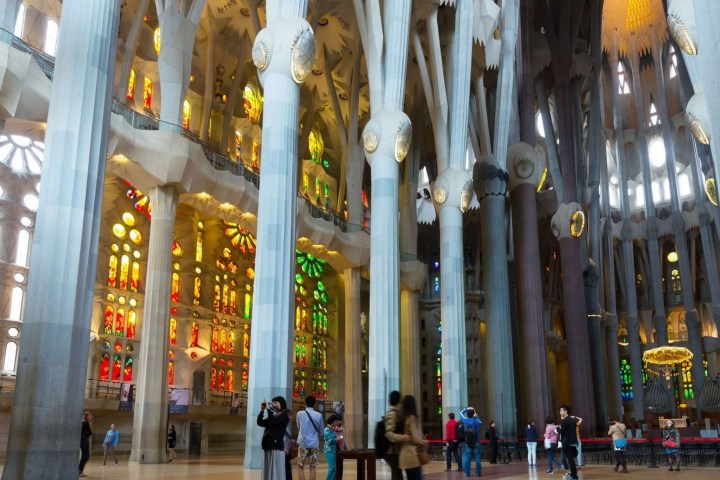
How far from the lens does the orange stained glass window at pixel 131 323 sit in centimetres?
2639

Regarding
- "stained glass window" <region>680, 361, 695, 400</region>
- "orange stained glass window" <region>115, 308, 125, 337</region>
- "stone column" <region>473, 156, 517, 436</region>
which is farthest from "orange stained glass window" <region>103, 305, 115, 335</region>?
"stained glass window" <region>680, 361, 695, 400</region>

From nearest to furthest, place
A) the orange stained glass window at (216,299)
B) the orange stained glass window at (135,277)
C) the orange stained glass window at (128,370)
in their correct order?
the orange stained glass window at (128,370) < the orange stained glass window at (135,277) < the orange stained glass window at (216,299)

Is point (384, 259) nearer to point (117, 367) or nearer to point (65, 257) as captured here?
point (65, 257)

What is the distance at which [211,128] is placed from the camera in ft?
103

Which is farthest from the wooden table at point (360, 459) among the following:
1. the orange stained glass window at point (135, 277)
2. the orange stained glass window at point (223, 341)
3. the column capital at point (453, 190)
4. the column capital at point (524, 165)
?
the column capital at point (524, 165)

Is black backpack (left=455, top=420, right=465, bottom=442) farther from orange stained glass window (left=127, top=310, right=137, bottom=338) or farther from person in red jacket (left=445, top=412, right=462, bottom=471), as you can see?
orange stained glass window (left=127, top=310, right=137, bottom=338)

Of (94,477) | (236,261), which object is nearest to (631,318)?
(236,261)

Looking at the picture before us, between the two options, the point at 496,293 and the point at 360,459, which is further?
the point at 496,293

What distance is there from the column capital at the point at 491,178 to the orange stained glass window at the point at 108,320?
1514cm

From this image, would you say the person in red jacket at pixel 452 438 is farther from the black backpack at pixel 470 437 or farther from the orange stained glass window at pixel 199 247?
the orange stained glass window at pixel 199 247

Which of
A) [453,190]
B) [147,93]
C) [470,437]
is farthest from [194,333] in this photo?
[470,437]

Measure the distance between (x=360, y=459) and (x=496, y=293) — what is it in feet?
63.3

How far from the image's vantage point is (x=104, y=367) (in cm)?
2516

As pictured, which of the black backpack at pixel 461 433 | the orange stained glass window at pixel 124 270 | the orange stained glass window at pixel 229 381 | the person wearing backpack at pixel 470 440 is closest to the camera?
the person wearing backpack at pixel 470 440
